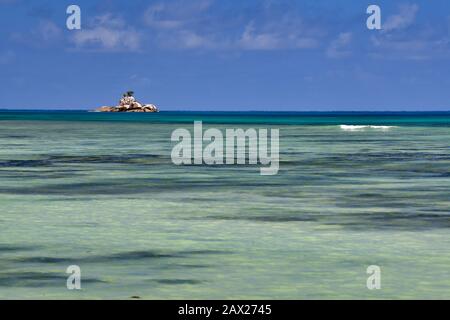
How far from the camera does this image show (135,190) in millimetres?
28359

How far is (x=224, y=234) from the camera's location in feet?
63.4

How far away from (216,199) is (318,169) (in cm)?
1202

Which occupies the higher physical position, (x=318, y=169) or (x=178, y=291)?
(x=318, y=169)

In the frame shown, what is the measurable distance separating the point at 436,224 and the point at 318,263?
198 inches

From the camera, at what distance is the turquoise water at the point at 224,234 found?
47.9ft

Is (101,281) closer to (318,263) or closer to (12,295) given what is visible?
(12,295)

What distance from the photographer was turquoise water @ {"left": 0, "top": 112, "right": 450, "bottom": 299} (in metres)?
14.6

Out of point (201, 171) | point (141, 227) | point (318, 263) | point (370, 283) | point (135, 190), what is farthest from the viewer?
point (201, 171)

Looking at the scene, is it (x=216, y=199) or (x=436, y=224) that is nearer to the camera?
(x=436, y=224)

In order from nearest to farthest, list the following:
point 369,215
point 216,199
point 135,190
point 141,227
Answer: point 141,227 → point 369,215 → point 216,199 → point 135,190

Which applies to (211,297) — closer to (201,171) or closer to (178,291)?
(178,291)
